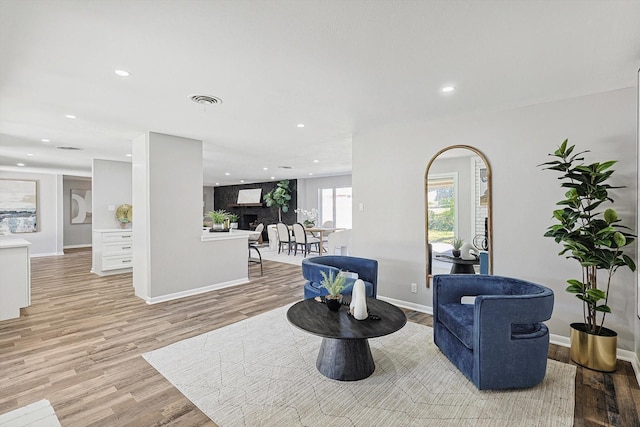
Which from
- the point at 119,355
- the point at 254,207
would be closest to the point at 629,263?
the point at 119,355

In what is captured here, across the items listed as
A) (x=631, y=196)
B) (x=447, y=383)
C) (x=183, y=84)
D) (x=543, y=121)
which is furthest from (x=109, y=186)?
(x=631, y=196)

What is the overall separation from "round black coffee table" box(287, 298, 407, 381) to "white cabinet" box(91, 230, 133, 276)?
17.3 ft

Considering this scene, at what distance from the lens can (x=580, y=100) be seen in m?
2.95

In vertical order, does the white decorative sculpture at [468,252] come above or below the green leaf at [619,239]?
below

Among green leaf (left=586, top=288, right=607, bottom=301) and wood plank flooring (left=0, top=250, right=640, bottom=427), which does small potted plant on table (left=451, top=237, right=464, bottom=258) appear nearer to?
wood plank flooring (left=0, top=250, right=640, bottom=427)

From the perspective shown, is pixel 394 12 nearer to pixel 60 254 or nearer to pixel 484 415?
pixel 484 415

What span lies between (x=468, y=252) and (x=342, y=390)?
2276 mm

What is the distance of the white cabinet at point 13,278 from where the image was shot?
3604mm

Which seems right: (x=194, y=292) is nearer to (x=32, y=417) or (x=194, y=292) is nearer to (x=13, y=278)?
(x=13, y=278)

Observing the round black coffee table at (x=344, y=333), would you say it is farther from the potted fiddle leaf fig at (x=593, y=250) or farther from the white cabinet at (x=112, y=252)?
the white cabinet at (x=112, y=252)

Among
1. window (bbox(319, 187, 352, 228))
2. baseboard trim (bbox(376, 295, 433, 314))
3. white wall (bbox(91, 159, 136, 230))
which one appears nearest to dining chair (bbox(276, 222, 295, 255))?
window (bbox(319, 187, 352, 228))

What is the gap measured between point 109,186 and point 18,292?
11.5ft

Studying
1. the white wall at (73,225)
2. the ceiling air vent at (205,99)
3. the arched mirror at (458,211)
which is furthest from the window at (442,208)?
the white wall at (73,225)

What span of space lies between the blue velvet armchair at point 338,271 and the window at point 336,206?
6.30 metres
